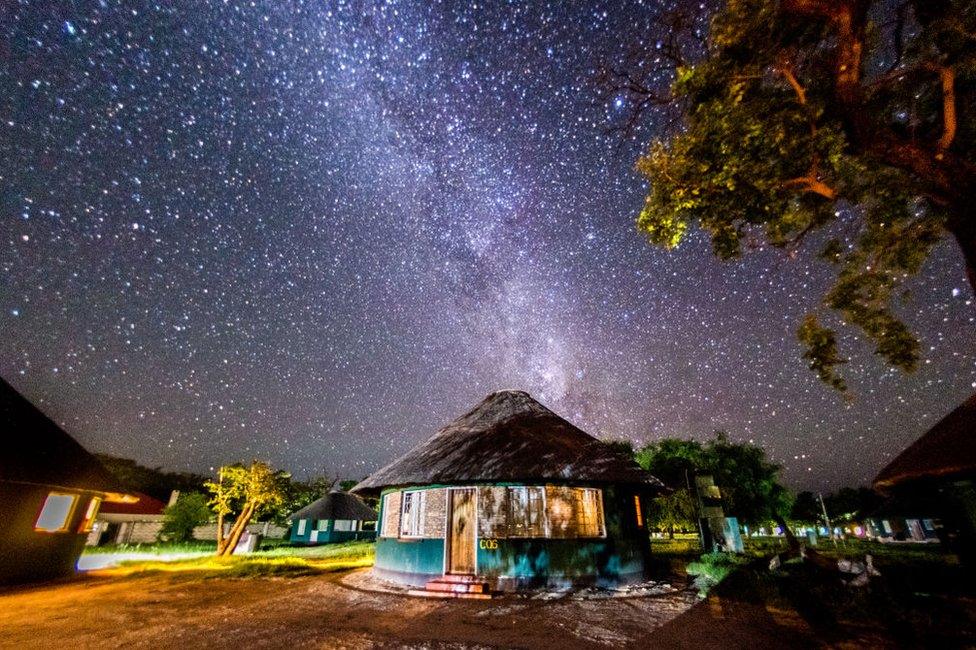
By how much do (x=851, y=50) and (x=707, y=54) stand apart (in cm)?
271

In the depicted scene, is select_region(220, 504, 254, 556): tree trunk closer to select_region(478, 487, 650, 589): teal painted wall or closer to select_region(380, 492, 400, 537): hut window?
select_region(380, 492, 400, 537): hut window

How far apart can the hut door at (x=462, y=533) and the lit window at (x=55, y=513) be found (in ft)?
46.5

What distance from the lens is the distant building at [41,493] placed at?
42.3 feet

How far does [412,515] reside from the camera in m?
14.1

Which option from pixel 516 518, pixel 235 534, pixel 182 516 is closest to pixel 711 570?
pixel 516 518

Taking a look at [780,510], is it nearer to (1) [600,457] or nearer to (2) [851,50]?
(1) [600,457]

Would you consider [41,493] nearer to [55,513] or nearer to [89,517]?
[55,513]

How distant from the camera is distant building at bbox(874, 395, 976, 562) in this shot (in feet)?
25.2

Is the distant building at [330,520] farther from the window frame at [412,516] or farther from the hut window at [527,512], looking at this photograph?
the hut window at [527,512]

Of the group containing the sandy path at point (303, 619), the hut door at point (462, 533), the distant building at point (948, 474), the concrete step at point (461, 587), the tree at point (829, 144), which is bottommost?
the sandy path at point (303, 619)

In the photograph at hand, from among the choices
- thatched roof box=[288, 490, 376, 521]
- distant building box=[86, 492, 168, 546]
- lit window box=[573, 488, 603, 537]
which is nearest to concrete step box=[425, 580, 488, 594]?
lit window box=[573, 488, 603, 537]

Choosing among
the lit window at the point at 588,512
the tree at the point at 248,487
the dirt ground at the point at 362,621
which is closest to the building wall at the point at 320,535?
the tree at the point at 248,487

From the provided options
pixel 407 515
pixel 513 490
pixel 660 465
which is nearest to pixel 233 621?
pixel 407 515

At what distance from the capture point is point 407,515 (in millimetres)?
14273
